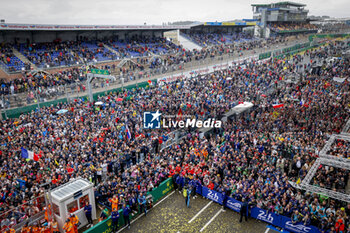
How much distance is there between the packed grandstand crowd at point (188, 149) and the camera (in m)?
12.4

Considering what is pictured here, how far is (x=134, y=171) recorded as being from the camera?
14.4 meters

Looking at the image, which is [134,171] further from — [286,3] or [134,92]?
[286,3]

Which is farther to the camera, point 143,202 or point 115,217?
point 143,202

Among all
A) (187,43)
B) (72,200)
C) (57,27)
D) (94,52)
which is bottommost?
(72,200)

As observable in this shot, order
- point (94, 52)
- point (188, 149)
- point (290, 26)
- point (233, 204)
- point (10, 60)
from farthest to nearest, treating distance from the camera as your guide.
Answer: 1. point (290, 26)
2. point (94, 52)
3. point (10, 60)
4. point (188, 149)
5. point (233, 204)

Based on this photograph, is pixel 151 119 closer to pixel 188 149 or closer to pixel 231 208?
pixel 188 149

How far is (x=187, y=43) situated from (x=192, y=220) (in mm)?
45429

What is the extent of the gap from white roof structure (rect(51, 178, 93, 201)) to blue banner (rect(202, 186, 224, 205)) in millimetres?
6100

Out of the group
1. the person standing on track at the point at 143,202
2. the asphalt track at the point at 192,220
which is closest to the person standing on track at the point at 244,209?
the asphalt track at the point at 192,220

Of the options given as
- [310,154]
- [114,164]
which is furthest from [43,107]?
[310,154]

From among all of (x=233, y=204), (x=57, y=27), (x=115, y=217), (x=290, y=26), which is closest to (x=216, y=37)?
(x=57, y=27)

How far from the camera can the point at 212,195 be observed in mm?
13891

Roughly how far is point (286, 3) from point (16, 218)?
317ft

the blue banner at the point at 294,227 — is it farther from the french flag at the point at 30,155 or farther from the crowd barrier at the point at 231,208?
the french flag at the point at 30,155
